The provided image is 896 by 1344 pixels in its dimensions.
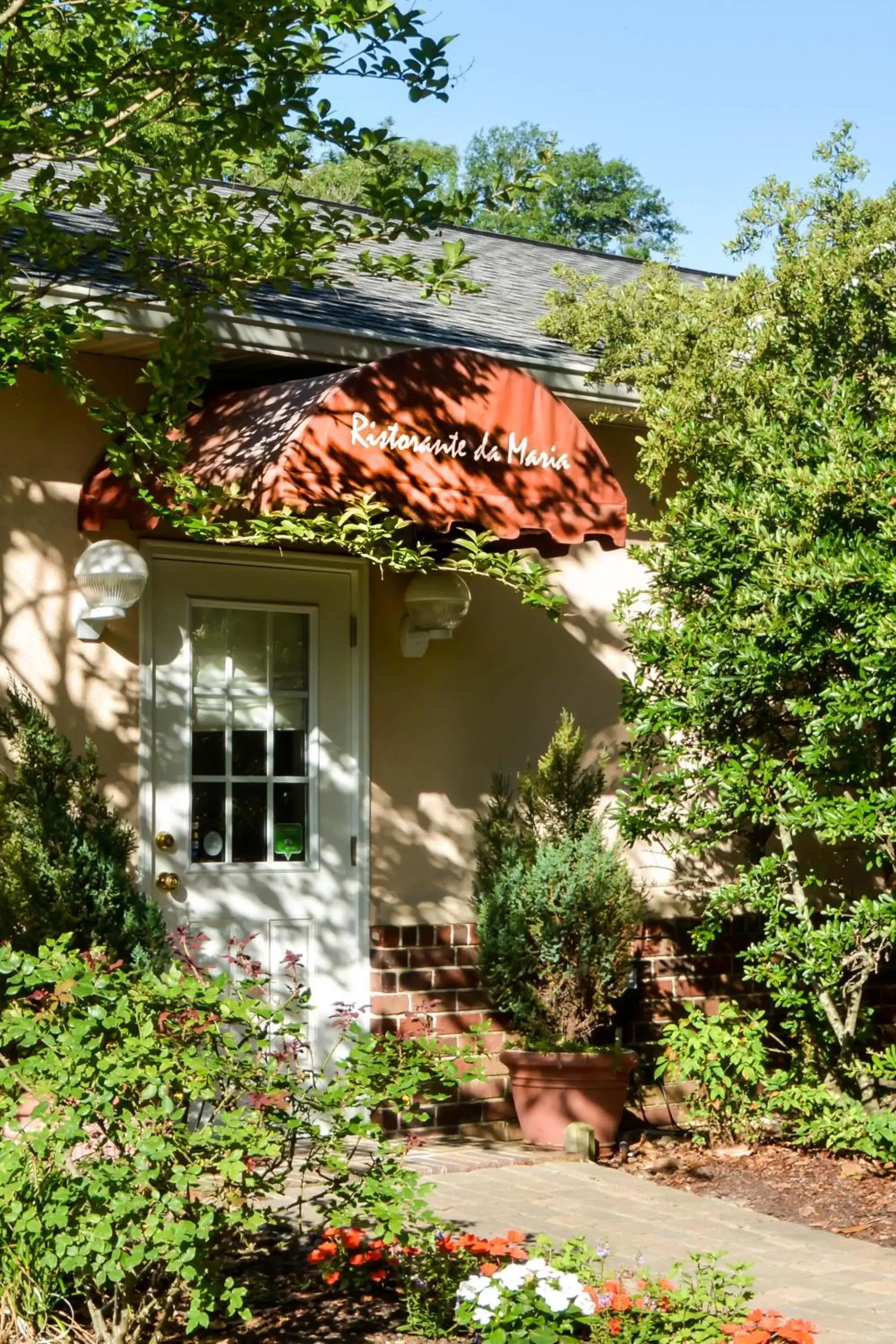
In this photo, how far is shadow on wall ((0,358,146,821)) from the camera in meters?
7.45

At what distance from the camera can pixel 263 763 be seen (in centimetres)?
830

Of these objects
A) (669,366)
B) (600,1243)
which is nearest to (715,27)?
(669,366)

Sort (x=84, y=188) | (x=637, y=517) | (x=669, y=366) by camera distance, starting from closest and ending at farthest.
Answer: (x=84, y=188) < (x=669, y=366) < (x=637, y=517)

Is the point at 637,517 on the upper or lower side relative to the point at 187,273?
lower

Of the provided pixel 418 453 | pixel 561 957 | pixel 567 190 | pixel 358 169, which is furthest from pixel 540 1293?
pixel 567 190

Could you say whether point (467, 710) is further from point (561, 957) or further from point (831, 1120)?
point (831, 1120)

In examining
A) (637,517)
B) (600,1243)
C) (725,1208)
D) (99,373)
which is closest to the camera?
(600,1243)

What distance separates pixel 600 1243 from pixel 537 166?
4.23m

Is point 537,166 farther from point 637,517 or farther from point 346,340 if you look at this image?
point 637,517

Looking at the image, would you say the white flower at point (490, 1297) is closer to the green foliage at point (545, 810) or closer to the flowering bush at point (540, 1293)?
the flowering bush at point (540, 1293)

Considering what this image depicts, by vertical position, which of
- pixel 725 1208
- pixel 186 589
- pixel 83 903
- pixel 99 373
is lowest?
pixel 725 1208

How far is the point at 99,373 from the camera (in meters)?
7.79

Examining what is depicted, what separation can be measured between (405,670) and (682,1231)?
337cm

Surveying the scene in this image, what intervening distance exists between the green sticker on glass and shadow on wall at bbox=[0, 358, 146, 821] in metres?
0.88
